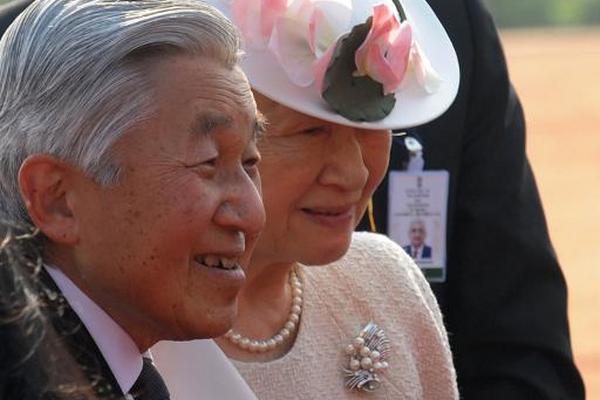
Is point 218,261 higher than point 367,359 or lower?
higher

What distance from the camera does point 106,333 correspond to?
1926mm

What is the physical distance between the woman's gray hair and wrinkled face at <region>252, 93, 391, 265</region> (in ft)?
2.31

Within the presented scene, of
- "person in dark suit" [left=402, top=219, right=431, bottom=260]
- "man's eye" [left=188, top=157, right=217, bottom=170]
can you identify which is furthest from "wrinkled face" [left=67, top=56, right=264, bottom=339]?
"person in dark suit" [left=402, top=219, right=431, bottom=260]

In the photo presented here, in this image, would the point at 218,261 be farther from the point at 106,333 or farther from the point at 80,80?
the point at 80,80

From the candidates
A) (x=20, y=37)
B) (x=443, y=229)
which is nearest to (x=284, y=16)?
(x=20, y=37)

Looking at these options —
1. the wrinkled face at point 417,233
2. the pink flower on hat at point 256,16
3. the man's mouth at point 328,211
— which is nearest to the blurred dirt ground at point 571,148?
the wrinkled face at point 417,233

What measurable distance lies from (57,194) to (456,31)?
6.48 feet

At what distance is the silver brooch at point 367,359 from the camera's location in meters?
2.72

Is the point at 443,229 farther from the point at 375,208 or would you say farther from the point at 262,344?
the point at 262,344

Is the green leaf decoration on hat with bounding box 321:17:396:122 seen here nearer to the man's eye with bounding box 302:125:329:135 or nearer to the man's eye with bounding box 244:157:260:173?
the man's eye with bounding box 302:125:329:135

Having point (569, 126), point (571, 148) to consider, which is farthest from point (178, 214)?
point (569, 126)

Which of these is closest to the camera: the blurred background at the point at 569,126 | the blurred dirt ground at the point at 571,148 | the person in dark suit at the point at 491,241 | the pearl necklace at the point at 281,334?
the pearl necklace at the point at 281,334

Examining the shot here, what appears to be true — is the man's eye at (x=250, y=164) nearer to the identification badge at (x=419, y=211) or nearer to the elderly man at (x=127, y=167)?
the elderly man at (x=127, y=167)

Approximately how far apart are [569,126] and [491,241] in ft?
52.3
